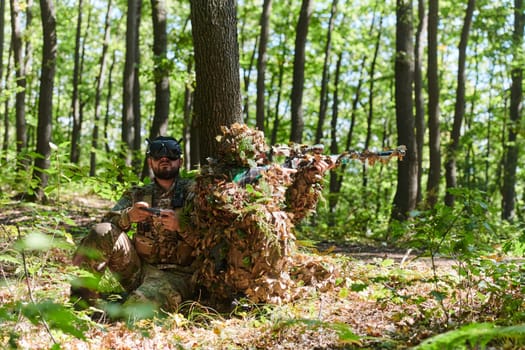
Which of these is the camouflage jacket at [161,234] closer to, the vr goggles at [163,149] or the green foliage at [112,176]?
the vr goggles at [163,149]

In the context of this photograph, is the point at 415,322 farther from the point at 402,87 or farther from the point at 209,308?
the point at 402,87

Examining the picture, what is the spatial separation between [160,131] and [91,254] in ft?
31.8

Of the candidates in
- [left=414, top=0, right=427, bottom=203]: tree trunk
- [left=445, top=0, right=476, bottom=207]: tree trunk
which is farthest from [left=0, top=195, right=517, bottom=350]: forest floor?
[left=414, top=0, right=427, bottom=203]: tree trunk

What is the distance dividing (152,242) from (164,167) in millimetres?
740

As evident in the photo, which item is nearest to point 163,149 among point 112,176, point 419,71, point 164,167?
point 164,167

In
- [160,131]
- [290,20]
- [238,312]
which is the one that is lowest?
[238,312]

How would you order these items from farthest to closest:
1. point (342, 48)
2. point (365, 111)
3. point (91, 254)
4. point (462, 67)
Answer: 1. point (365, 111)
2. point (342, 48)
3. point (462, 67)
4. point (91, 254)

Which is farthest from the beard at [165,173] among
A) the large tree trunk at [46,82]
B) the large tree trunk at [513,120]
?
the large tree trunk at [513,120]

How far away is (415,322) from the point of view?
12.4 ft

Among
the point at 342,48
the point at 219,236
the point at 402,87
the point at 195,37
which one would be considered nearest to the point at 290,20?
the point at 342,48

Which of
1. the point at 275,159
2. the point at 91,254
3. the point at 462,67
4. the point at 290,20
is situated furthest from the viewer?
the point at 290,20

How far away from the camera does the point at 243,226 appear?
174 inches

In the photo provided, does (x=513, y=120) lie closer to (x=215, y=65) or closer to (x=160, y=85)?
(x=160, y=85)

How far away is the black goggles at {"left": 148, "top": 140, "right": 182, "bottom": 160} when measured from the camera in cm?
494
